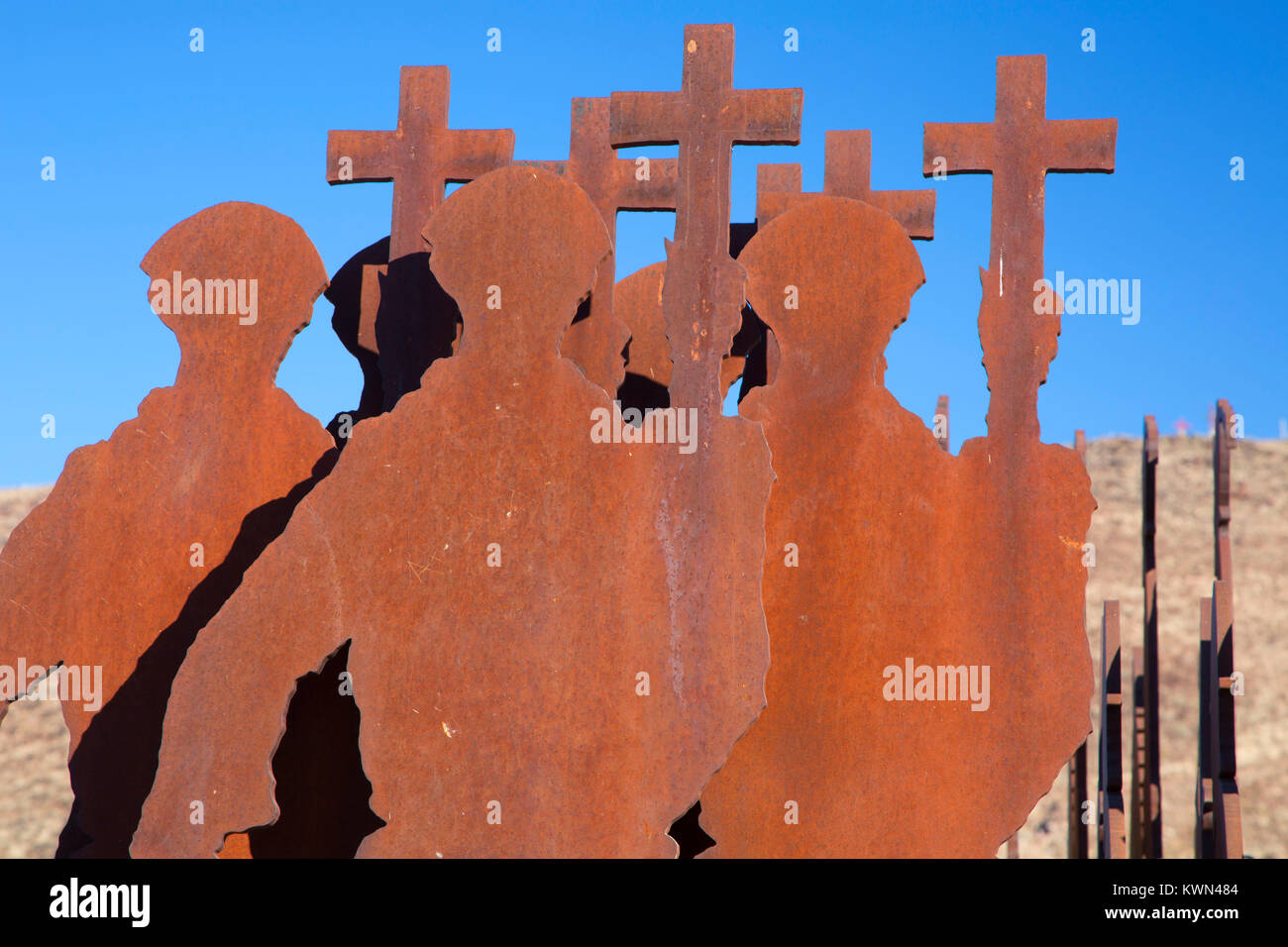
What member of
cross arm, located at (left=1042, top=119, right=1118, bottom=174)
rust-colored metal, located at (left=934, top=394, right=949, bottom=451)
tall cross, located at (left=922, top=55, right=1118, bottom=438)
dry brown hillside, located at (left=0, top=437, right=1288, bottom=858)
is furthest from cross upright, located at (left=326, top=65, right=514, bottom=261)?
dry brown hillside, located at (left=0, top=437, right=1288, bottom=858)

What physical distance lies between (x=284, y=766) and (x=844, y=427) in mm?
2632

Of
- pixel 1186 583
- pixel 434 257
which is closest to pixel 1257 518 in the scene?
pixel 1186 583

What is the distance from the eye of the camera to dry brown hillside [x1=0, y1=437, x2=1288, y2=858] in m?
18.8

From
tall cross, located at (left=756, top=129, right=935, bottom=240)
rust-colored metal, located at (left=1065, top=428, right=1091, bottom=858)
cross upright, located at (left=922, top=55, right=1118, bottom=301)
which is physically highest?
tall cross, located at (left=756, top=129, right=935, bottom=240)

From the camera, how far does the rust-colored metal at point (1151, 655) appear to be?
296 inches

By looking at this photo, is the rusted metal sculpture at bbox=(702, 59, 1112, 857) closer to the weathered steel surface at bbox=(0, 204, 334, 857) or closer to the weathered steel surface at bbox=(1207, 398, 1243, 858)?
the weathered steel surface at bbox=(1207, 398, 1243, 858)

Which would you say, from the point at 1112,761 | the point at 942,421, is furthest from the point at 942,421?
the point at 1112,761

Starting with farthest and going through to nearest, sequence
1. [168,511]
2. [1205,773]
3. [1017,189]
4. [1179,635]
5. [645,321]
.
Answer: [1179,635] < [1205,773] < [645,321] < [168,511] < [1017,189]

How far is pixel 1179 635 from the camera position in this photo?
2408 cm

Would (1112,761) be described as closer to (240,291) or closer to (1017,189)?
(1017,189)

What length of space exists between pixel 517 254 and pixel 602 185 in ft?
4.70

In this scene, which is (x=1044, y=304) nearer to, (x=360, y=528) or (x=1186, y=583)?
(x=360, y=528)

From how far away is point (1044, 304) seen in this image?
17.6 ft

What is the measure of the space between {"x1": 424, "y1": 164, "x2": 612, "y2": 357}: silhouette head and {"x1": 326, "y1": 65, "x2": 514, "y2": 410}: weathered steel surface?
100 centimetres
